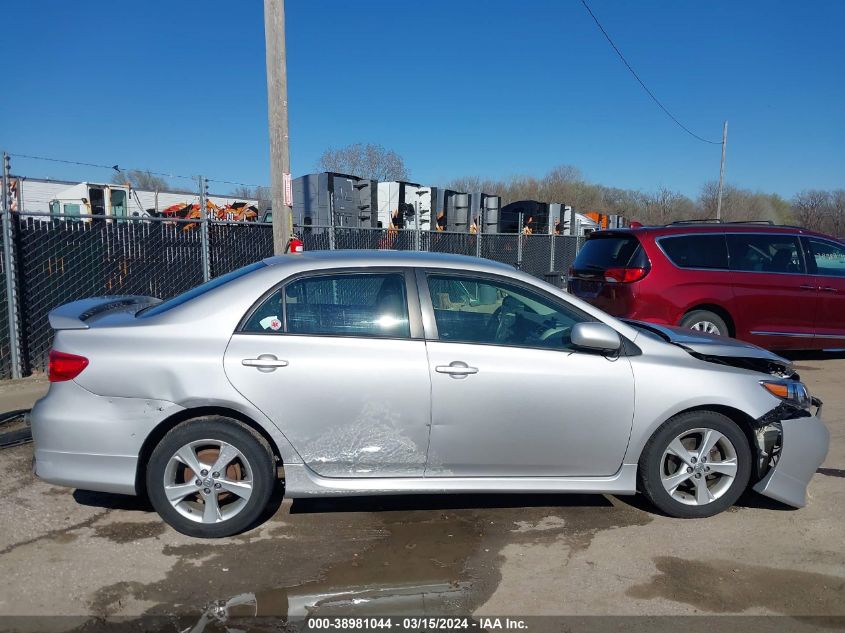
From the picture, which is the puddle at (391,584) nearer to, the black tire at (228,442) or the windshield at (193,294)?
the black tire at (228,442)

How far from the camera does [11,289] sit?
7.05 m

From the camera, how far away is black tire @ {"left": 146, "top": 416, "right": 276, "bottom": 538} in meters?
3.50

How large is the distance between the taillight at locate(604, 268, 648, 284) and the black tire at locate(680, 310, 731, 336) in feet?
2.58

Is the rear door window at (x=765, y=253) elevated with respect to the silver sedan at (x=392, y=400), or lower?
elevated

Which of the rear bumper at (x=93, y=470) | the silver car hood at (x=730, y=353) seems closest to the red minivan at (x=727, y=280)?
the silver car hood at (x=730, y=353)

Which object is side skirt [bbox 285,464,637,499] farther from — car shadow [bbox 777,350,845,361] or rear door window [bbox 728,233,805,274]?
car shadow [bbox 777,350,845,361]

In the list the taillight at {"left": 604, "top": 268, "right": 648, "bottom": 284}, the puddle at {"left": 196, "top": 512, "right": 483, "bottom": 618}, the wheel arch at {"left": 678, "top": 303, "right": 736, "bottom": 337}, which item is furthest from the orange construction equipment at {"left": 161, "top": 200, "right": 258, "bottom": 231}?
the puddle at {"left": 196, "top": 512, "right": 483, "bottom": 618}

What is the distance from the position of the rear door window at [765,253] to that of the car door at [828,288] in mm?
188

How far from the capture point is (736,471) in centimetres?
388

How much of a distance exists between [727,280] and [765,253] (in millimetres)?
741

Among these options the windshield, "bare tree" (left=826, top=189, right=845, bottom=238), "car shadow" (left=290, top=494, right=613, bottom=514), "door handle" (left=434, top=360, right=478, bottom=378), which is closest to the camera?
"door handle" (left=434, top=360, right=478, bottom=378)

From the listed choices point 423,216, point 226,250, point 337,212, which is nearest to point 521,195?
point 423,216

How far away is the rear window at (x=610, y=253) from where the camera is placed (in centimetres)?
744

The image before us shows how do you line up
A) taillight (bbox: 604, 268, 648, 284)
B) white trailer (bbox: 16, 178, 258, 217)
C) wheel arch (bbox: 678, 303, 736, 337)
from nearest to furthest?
taillight (bbox: 604, 268, 648, 284), wheel arch (bbox: 678, 303, 736, 337), white trailer (bbox: 16, 178, 258, 217)
